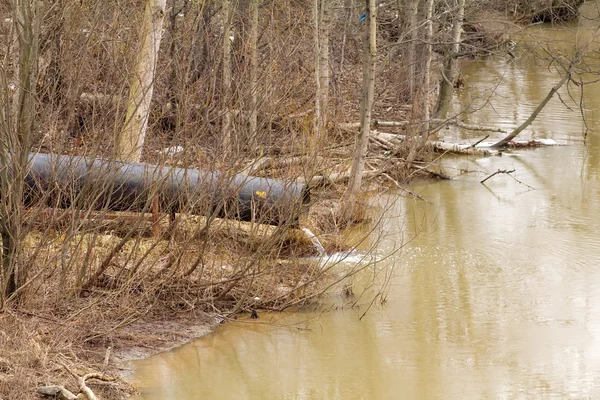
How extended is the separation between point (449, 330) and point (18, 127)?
13.8ft

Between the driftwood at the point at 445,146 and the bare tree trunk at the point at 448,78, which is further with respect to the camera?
the bare tree trunk at the point at 448,78

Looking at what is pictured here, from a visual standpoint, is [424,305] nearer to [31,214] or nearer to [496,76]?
[31,214]

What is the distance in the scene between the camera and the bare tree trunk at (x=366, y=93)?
11.1 metres

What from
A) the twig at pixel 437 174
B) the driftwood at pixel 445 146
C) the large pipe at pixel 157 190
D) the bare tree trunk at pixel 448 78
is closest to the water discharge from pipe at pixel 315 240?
the large pipe at pixel 157 190

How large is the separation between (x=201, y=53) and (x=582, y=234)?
6.09m

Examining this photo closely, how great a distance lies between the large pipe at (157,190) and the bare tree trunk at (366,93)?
7.68 ft

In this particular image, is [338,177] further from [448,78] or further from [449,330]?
[448,78]

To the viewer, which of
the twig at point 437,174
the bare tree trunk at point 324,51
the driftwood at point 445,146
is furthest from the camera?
the driftwood at point 445,146

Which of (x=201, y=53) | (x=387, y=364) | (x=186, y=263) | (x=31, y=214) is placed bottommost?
(x=387, y=364)

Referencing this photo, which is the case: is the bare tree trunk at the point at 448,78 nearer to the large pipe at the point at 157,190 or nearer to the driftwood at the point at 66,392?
the large pipe at the point at 157,190

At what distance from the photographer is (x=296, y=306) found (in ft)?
29.0

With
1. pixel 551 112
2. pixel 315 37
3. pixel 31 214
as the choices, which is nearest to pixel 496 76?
pixel 551 112

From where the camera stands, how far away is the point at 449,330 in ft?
27.9

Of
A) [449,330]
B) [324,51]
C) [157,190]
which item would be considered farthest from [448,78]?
[157,190]
